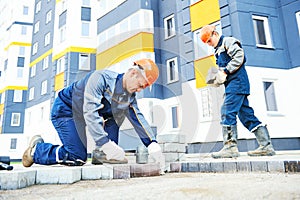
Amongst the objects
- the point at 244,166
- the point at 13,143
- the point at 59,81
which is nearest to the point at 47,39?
the point at 59,81

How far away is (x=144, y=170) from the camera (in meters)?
2.76

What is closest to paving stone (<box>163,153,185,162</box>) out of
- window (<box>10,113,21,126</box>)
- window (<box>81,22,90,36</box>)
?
window (<box>81,22,90,36</box>)

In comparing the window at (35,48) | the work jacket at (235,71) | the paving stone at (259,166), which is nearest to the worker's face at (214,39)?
the work jacket at (235,71)

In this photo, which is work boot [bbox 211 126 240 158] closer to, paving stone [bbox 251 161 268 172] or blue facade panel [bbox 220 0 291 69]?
paving stone [bbox 251 161 268 172]

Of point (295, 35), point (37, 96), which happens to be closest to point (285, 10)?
point (295, 35)

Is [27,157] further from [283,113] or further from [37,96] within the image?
[37,96]

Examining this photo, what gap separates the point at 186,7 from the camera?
1047 centimetres

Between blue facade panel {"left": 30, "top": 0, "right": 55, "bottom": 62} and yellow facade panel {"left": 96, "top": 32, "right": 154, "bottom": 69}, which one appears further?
blue facade panel {"left": 30, "top": 0, "right": 55, "bottom": 62}

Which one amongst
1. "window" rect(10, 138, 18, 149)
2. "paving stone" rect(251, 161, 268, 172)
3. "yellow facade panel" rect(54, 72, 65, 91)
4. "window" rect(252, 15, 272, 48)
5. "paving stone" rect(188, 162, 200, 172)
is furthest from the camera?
"window" rect(10, 138, 18, 149)

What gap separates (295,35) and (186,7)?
4.05m

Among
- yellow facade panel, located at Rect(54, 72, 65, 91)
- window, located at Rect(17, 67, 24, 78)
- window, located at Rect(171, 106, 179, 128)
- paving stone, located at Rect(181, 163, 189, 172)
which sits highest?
window, located at Rect(17, 67, 24, 78)

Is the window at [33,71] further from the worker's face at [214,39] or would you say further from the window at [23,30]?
the worker's face at [214,39]

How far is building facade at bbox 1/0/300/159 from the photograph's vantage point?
793cm

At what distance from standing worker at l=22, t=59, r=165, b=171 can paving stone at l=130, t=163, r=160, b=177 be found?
18 cm
